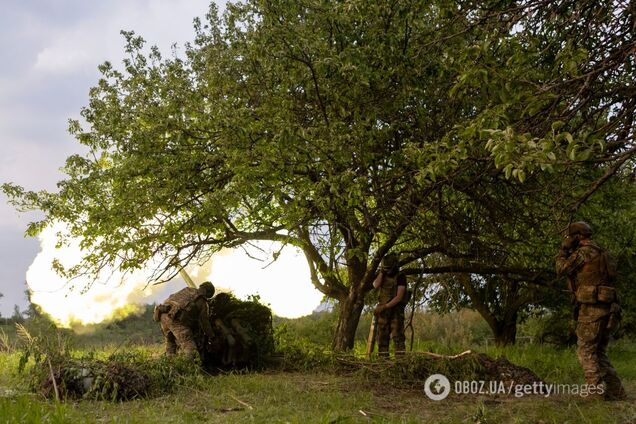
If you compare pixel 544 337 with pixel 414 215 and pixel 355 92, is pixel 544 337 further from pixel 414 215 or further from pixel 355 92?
pixel 355 92

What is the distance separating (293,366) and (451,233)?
15.4 ft

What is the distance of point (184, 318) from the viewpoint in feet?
39.8

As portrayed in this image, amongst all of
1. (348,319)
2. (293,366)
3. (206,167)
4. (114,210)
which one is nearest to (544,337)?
(348,319)

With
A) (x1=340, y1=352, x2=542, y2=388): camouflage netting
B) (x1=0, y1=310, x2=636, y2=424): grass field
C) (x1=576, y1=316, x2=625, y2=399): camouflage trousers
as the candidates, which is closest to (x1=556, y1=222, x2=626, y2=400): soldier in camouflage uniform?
(x1=576, y1=316, x2=625, y2=399): camouflage trousers

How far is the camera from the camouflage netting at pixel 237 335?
12688mm

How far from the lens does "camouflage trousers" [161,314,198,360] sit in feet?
38.6

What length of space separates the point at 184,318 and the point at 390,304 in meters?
4.60

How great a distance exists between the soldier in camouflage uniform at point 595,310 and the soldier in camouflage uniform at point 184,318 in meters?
7.39

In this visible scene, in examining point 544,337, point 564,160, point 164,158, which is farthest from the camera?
point 544,337

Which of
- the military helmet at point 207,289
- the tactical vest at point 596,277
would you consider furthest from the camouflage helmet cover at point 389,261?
the tactical vest at point 596,277

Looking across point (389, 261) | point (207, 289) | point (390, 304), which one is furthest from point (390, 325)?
point (207, 289)

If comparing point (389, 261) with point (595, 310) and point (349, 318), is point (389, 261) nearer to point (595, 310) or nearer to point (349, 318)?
point (349, 318)

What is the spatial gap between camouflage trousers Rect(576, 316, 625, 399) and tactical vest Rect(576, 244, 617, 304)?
37 centimetres

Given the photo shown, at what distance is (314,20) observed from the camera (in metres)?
10.8
